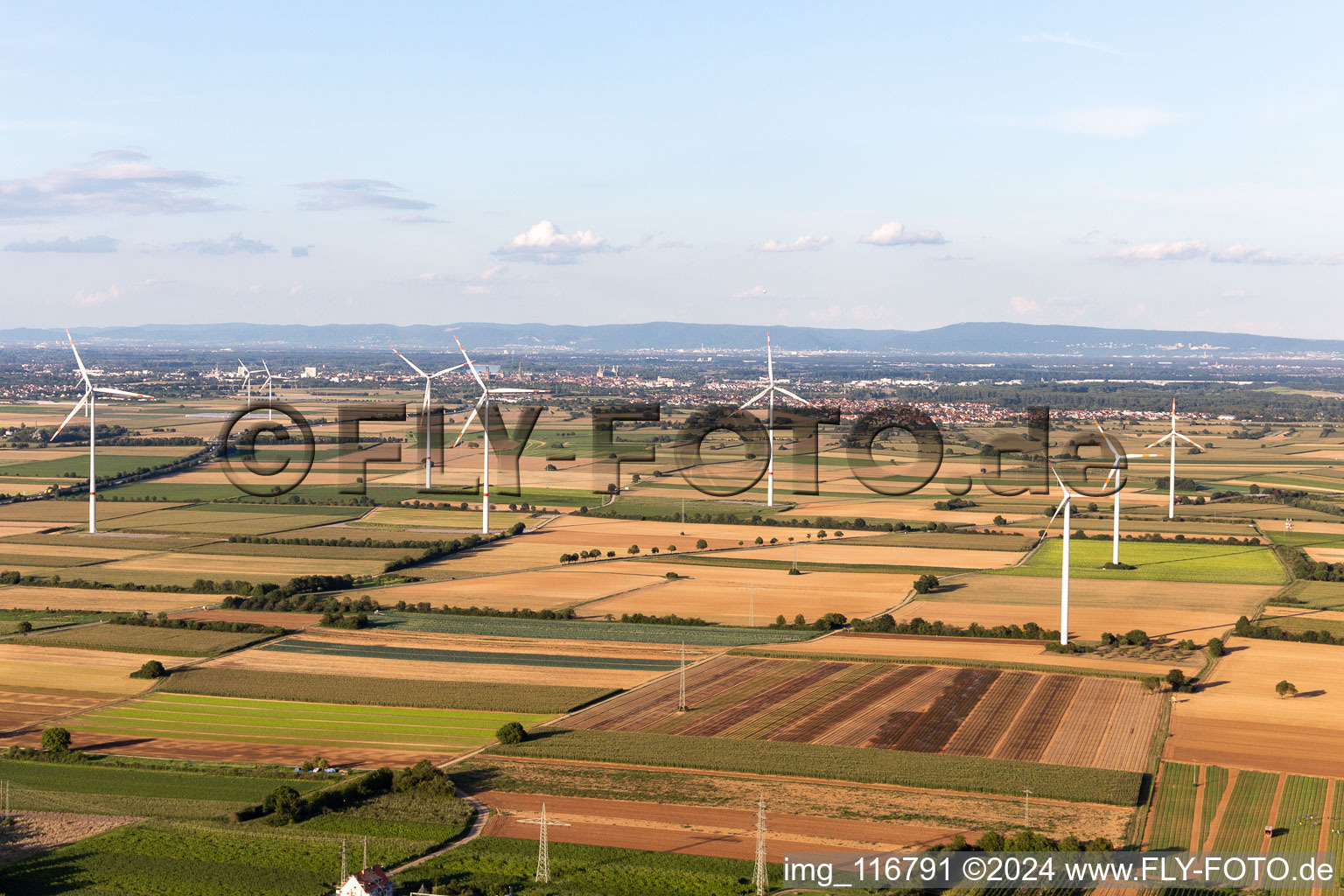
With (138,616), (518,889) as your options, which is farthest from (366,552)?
(518,889)

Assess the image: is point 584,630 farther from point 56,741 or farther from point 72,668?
point 56,741

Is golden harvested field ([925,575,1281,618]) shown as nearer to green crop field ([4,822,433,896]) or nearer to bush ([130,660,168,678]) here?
bush ([130,660,168,678])

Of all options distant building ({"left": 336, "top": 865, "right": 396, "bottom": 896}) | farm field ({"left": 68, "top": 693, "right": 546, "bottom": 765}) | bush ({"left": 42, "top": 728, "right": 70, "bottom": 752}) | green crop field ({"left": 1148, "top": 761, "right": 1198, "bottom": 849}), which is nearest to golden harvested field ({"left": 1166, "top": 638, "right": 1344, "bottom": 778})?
green crop field ({"left": 1148, "top": 761, "right": 1198, "bottom": 849})

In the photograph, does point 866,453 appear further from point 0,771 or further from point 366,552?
point 0,771

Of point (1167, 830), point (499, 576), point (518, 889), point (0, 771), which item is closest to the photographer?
point (518, 889)

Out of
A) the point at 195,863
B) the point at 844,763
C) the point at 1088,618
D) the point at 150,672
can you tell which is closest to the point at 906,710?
the point at 844,763

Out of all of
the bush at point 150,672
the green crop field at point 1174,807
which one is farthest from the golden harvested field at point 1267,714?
the bush at point 150,672
